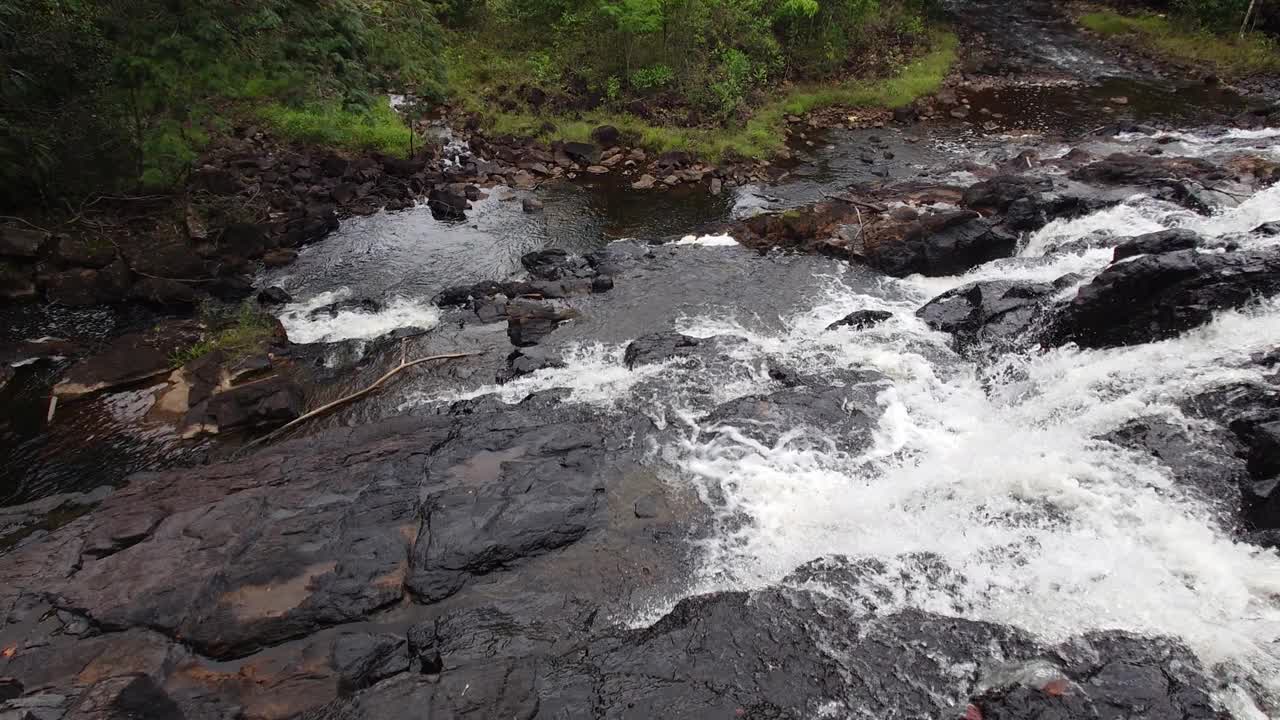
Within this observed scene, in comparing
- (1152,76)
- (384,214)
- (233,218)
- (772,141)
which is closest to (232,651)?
(233,218)

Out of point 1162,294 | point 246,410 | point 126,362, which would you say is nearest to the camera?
point 246,410

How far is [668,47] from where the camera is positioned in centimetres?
2548

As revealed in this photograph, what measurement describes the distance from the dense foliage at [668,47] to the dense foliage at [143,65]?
1128cm

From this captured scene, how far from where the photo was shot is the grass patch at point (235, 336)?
1170cm

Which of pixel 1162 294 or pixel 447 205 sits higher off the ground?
pixel 1162 294

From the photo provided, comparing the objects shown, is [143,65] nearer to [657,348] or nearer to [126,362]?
[126,362]

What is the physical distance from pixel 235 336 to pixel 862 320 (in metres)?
12.2

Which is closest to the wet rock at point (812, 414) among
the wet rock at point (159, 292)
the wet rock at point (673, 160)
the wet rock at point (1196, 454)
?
the wet rock at point (1196, 454)

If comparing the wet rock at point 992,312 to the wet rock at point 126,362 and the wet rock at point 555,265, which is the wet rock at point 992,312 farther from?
the wet rock at point 126,362

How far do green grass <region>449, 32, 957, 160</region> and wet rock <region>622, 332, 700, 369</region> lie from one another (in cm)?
1184

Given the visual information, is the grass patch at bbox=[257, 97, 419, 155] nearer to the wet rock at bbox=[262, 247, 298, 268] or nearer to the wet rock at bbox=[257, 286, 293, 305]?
the wet rock at bbox=[262, 247, 298, 268]

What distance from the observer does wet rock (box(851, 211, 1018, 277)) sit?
14680 millimetres

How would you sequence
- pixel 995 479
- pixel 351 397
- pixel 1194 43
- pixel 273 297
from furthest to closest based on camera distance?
pixel 1194 43, pixel 273 297, pixel 351 397, pixel 995 479

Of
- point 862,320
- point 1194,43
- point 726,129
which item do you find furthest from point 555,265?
point 1194,43
